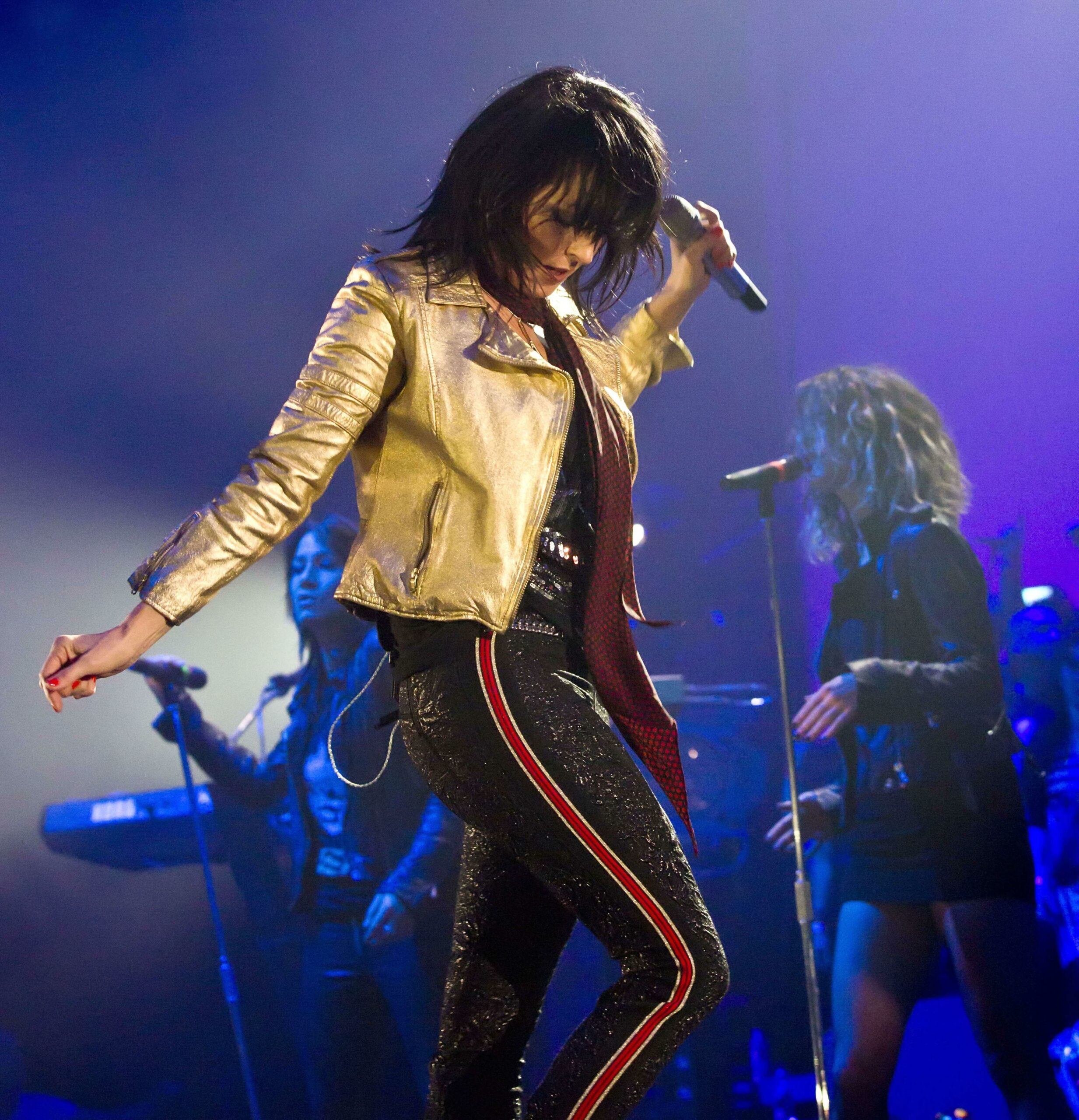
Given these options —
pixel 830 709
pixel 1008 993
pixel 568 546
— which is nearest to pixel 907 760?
pixel 830 709

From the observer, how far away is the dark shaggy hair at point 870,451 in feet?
8.34

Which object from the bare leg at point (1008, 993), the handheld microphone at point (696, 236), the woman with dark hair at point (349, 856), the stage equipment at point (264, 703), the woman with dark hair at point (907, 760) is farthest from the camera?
the stage equipment at point (264, 703)

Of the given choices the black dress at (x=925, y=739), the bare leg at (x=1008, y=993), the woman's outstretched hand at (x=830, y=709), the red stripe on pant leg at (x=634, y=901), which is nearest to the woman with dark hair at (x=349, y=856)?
the woman's outstretched hand at (x=830, y=709)

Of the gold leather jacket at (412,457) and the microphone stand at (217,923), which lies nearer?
the gold leather jacket at (412,457)

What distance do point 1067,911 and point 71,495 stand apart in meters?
2.67

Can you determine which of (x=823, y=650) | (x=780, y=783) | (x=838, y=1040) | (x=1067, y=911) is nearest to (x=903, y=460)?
(x=823, y=650)

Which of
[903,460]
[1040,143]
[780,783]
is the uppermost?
[1040,143]

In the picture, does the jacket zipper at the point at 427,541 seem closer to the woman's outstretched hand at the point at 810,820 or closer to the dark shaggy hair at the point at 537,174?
the dark shaggy hair at the point at 537,174

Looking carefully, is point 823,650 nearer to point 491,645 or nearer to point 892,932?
point 892,932

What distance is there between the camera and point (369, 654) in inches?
104

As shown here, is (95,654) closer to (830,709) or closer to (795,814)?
(795,814)

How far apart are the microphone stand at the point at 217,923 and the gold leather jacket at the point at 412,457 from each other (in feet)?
5.40

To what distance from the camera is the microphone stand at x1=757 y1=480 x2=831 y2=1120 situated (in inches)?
86.2

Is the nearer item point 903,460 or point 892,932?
point 892,932
